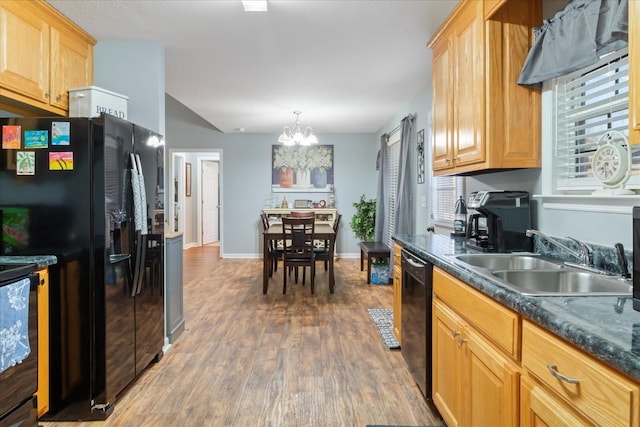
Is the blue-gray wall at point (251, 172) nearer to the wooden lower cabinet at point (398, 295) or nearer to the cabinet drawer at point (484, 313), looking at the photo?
the wooden lower cabinet at point (398, 295)

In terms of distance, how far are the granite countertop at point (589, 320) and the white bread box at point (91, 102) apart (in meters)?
2.46

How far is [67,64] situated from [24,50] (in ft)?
1.18

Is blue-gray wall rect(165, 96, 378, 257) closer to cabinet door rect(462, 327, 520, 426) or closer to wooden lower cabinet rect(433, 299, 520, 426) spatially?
wooden lower cabinet rect(433, 299, 520, 426)

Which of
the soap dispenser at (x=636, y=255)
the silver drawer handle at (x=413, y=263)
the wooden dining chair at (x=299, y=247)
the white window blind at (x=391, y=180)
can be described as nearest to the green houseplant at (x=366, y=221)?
the white window blind at (x=391, y=180)

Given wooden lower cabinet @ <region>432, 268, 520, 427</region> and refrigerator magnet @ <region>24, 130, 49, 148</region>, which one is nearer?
wooden lower cabinet @ <region>432, 268, 520, 427</region>

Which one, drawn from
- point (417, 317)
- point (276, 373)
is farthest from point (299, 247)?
point (417, 317)

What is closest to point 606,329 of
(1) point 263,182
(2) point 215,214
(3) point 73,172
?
(3) point 73,172

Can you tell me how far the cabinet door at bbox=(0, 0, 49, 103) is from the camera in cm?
201

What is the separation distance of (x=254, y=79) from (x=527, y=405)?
3.49 m

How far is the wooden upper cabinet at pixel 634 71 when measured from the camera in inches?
41.4

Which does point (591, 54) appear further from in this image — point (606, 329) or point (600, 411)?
point (600, 411)

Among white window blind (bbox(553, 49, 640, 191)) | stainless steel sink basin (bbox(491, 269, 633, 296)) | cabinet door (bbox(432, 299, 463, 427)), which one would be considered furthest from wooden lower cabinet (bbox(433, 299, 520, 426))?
white window blind (bbox(553, 49, 640, 191))

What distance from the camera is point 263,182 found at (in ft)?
22.4

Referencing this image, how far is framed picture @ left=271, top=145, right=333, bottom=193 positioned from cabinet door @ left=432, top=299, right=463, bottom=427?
5.14 meters
